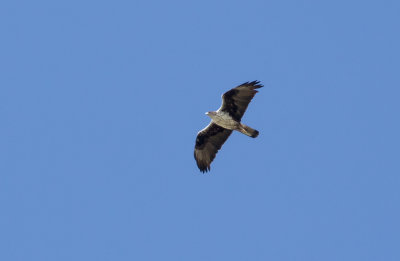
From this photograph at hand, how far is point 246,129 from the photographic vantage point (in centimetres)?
3023

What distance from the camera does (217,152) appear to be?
31.9 m

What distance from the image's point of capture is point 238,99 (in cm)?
3009

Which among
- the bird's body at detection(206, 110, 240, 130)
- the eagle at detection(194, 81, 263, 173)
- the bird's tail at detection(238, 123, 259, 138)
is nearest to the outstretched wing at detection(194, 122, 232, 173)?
the eagle at detection(194, 81, 263, 173)

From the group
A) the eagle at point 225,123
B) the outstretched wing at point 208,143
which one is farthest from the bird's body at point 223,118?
the outstretched wing at point 208,143

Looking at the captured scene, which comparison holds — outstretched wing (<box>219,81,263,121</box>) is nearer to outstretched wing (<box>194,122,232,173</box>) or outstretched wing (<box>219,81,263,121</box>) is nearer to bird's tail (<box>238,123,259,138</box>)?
bird's tail (<box>238,123,259,138</box>)

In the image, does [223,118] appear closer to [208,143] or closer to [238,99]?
[238,99]

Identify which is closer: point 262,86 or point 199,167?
point 262,86

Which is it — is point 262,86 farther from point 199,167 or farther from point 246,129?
point 199,167

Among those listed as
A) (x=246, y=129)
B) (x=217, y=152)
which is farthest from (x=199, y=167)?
(x=246, y=129)

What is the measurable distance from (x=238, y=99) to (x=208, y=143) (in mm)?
A: 2538

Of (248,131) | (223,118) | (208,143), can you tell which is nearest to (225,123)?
(223,118)

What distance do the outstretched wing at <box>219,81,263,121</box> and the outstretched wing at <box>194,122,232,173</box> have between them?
1294 millimetres

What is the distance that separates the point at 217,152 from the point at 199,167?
34.7 inches

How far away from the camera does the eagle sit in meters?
30.0
